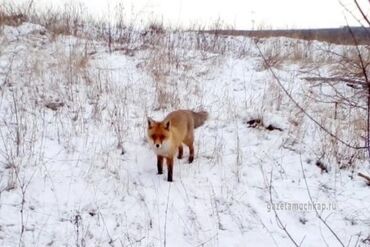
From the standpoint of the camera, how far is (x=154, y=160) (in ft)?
17.4

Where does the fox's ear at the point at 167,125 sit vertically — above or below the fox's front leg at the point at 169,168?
above

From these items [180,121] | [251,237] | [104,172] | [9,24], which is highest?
[9,24]

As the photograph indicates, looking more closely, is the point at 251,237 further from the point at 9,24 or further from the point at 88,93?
the point at 9,24

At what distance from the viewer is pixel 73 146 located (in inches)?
198

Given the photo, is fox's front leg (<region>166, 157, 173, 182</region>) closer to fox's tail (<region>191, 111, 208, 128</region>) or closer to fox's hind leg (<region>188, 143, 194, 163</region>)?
fox's hind leg (<region>188, 143, 194, 163</region>)

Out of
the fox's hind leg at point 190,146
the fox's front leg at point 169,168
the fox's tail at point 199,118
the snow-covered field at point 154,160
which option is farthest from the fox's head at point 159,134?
the fox's tail at point 199,118

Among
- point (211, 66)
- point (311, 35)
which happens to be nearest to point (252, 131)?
point (211, 66)

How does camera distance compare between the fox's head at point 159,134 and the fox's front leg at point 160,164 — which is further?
the fox's front leg at point 160,164

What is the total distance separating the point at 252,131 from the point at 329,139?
1.05 meters

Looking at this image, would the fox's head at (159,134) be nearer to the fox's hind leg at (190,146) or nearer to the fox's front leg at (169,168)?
the fox's front leg at (169,168)

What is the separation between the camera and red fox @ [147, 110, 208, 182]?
4.73 m

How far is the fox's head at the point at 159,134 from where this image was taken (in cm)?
468

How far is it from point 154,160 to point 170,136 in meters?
0.62

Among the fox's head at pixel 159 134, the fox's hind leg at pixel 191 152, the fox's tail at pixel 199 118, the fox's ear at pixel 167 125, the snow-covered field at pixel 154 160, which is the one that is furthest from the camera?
the fox's tail at pixel 199 118
